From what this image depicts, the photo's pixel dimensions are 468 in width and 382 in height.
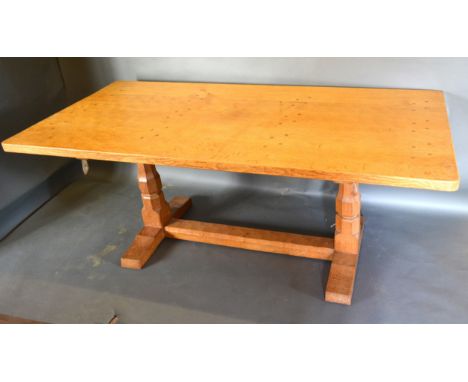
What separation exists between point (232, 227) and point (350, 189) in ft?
2.31

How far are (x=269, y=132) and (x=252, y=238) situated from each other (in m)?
0.69

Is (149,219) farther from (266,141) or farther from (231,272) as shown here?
(266,141)

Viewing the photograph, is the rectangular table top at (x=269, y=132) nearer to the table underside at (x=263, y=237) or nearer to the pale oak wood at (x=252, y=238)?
the table underside at (x=263, y=237)

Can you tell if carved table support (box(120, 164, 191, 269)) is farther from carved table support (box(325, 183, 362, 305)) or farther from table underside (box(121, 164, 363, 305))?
carved table support (box(325, 183, 362, 305))

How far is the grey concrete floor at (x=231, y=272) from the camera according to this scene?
2.00 m

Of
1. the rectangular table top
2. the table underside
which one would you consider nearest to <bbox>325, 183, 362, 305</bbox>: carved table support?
the table underside

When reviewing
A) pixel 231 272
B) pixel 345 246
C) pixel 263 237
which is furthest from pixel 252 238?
pixel 345 246

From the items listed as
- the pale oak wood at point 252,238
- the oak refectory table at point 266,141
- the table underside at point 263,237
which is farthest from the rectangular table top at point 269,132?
the pale oak wood at point 252,238

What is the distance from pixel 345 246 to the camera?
2.21 meters

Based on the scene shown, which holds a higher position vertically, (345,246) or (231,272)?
(345,246)

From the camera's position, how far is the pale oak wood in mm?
2256

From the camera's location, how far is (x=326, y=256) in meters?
2.24
